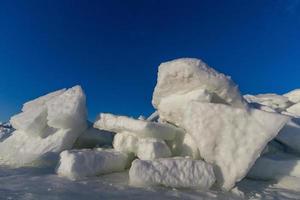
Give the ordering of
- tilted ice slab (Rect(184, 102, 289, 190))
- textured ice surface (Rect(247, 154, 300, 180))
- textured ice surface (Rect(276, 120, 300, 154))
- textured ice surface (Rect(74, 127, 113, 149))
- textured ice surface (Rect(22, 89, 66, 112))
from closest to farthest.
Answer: tilted ice slab (Rect(184, 102, 289, 190))
textured ice surface (Rect(247, 154, 300, 180))
textured ice surface (Rect(276, 120, 300, 154))
textured ice surface (Rect(74, 127, 113, 149))
textured ice surface (Rect(22, 89, 66, 112))

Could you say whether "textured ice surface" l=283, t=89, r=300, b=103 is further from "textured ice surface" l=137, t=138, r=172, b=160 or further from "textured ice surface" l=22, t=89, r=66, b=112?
"textured ice surface" l=22, t=89, r=66, b=112

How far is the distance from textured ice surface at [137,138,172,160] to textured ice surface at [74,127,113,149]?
133 cm

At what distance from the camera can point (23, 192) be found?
3.72 meters

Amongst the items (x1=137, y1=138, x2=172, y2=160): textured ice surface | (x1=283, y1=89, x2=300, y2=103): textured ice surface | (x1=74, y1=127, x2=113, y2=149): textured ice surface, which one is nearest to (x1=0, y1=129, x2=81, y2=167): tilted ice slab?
(x1=74, y1=127, x2=113, y2=149): textured ice surface

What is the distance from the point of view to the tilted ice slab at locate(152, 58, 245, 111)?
18.3ft

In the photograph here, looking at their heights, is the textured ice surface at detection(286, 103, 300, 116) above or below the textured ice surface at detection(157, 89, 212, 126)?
above

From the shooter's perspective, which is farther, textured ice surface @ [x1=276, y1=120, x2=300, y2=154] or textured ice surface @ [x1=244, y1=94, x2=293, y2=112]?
textured ice surface @ [x1=244, y1=94, x2=293, y2=112]

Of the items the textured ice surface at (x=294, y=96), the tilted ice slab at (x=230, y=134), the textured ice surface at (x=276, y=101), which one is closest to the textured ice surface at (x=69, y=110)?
the tilted ice slab at (x=230, y=134)

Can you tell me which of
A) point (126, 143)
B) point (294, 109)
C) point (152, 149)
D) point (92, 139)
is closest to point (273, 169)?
point (152, 149)

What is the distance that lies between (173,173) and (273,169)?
1796 mm

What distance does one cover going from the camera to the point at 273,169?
5.46 meters

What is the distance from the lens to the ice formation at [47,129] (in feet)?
19.2

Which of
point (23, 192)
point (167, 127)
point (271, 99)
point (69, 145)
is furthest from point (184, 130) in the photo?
point (271, 99)

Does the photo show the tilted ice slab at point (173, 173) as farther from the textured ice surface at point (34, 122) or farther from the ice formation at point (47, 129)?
the textured ice surface at point (34, 122)
